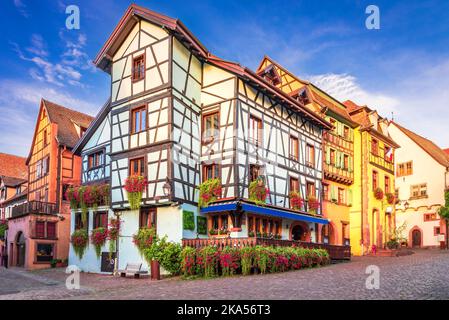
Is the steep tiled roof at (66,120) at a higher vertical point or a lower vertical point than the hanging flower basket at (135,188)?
higher

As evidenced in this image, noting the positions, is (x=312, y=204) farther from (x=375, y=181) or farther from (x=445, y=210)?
(x=445, y=210)

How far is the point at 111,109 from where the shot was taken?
2456cm

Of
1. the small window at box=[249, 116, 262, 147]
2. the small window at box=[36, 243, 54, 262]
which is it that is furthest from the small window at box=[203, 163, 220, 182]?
the small window at box=[36, 243, 54, 262]

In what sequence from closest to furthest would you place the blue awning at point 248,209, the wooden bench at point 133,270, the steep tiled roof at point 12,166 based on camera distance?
the wooden bench at point 133,270 < the blue awning at point 248,209 < the steep tiled roof at point 12,166

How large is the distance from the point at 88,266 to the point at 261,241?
35.9 feet

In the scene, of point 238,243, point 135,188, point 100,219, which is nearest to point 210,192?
point 135,188

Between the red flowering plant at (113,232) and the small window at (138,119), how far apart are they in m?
4.45

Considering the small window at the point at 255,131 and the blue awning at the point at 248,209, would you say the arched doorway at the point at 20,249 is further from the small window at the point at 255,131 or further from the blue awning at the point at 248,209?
the small window at the point at 255,131

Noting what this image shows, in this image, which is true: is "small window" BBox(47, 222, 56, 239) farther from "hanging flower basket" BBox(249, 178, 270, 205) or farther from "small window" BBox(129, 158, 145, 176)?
"hanging flower basket" BBox(249, 178, 270, 205)

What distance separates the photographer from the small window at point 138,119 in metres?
22.9

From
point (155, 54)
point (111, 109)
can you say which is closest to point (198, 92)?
point (155, 54)

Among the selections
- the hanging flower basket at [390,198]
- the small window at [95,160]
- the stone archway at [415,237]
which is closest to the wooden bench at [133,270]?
the small window at [95,160]
